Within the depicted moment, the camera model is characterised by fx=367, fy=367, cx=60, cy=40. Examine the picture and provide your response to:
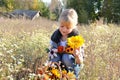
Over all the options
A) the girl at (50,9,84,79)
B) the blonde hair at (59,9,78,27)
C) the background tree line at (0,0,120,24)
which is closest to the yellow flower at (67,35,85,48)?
the girl at (50,9,84,79)

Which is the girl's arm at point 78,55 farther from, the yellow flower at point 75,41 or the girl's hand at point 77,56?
the yellow flower at point 75,41

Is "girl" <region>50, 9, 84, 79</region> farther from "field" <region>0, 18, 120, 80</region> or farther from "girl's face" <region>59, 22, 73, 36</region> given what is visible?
"field" <region>0, 18, 120, 80</region>

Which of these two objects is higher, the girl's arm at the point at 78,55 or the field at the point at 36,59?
the girl's arm at the point at 78,55

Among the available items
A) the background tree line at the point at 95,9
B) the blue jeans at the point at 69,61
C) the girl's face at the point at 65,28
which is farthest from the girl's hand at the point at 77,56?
the background tree line at the point at 95,9

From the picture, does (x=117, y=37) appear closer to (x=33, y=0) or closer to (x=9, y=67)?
(x=9, y=67)

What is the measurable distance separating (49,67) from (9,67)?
342mm

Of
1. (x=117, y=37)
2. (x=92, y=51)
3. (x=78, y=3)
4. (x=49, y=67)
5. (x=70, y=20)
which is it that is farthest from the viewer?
(x=78, y=3)

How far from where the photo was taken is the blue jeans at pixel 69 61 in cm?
359

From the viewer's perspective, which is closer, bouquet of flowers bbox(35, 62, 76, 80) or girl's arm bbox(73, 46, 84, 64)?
bouquet of flowers bbox(35, 62, 76, 80)

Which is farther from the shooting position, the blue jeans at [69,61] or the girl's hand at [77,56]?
the blue jeans at [69,61]

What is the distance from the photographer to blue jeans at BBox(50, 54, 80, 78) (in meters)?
3.59

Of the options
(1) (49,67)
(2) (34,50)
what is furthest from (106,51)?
(1) (49,67)

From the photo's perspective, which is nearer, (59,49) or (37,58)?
(59,49)

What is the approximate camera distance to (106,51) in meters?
4.37
